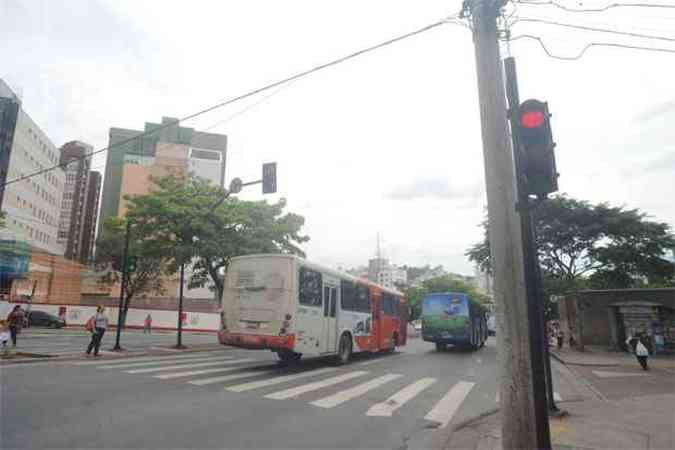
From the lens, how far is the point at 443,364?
16578 millimetres

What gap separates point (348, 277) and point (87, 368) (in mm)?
8601

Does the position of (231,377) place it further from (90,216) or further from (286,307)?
(90,216)

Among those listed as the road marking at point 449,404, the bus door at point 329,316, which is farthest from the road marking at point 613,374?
the bus door at point 329,316

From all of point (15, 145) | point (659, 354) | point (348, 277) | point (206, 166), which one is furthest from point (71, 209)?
point (659, 354)

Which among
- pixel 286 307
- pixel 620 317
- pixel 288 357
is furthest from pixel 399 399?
pixel 620 317

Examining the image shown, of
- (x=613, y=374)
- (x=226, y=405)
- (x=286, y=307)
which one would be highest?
(x=286, y=307)

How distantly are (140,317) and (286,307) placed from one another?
36.0 meters

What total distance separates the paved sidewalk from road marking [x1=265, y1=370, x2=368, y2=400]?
357 centimetres

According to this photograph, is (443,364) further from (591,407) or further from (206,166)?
(206,166)

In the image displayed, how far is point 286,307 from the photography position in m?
12.0

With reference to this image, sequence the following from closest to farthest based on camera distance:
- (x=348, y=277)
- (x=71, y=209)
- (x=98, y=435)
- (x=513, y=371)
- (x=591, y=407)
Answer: (x=513, y=371)
(x=98, y=435)
(x=591, y=407)
(x=348, y=277)
(x=71, y=209)

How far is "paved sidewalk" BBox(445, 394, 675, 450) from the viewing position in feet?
19.8

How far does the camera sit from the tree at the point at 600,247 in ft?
88.1

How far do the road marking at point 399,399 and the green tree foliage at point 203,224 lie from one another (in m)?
12.2
